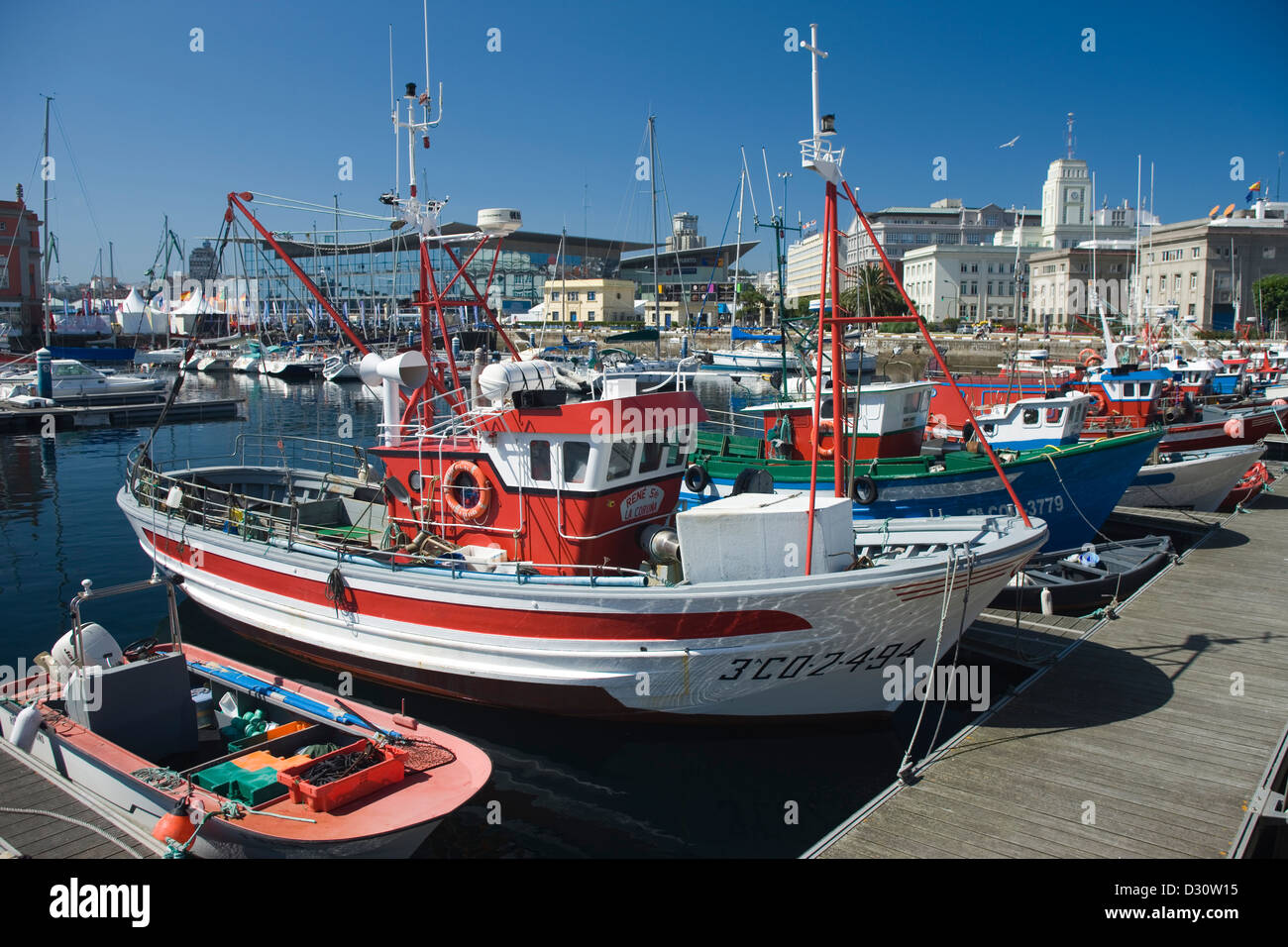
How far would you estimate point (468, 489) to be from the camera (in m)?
12.8

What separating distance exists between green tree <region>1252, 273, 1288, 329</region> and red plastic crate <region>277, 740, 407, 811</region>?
316ft

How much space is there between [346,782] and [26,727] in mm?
3683

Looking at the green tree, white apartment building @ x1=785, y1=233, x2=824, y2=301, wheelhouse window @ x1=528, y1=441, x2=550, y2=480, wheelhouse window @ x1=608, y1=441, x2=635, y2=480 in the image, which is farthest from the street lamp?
wheelhouse window @ x1=528, y1=441, x2=550, y2=480

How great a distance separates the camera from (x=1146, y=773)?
9008 mm

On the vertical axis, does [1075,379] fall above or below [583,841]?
above

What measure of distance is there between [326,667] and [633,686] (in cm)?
585

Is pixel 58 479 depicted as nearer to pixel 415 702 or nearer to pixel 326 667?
pixel 326 667

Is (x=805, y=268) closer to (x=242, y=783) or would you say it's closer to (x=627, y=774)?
(x=627, y=774)

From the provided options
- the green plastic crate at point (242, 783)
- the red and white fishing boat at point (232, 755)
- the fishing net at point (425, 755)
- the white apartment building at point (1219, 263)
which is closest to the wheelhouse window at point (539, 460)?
the red and white fishing boat at point (232, 755)

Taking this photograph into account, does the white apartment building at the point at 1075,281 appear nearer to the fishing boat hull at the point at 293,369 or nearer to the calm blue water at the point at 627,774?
the fishing boat hull at the point at 293,369

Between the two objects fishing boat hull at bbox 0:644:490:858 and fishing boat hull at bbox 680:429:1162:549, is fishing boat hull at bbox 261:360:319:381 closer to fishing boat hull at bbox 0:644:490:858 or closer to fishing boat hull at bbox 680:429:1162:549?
fishing boat hull at bbox 680:429:1162:549

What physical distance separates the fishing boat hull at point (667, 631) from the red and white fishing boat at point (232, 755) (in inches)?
71.4

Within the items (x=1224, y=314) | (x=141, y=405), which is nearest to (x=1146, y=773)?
(x=141, y=405)

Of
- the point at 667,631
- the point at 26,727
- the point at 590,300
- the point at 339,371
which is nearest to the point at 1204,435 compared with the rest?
the point at 667,631
